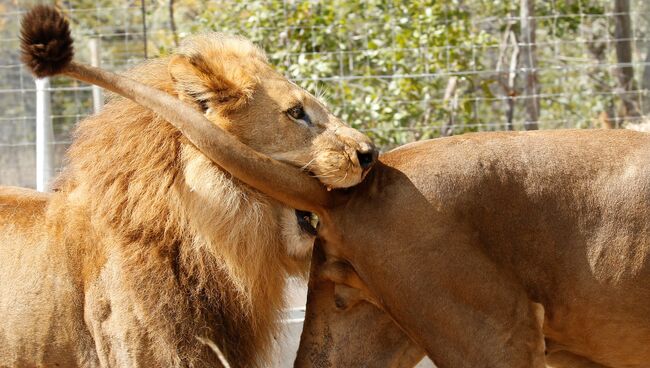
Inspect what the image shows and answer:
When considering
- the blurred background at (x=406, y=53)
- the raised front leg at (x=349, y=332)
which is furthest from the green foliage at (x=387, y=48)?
the raised front leg at (x=349, y=332)

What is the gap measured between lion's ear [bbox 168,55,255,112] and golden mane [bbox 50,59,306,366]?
0.15m

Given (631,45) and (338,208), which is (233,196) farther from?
(631,45)

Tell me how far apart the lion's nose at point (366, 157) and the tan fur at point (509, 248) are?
0.10 metres

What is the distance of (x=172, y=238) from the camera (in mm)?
4074

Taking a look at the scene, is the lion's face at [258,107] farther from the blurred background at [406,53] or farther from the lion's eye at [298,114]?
the blurred background at [406,53]

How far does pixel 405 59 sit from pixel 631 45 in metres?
2.08

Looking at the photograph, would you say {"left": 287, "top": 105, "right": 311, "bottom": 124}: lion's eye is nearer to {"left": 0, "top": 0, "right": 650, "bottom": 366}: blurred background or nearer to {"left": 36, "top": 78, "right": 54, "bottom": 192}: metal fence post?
{"left": 36, "top": 78, "right": 54, "bottom": 192}: metal fence post

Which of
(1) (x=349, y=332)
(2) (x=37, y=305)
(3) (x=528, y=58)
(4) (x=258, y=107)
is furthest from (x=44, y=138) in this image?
(3) (x=528, y=58)

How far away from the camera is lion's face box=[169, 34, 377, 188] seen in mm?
3945

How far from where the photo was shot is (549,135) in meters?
3.77

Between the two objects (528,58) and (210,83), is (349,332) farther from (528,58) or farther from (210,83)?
(528,58)

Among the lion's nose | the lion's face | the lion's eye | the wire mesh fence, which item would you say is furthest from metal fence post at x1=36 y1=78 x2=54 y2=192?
the lion's nose

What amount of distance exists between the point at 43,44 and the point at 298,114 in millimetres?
1048

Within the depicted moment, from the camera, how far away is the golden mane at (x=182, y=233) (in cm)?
397
